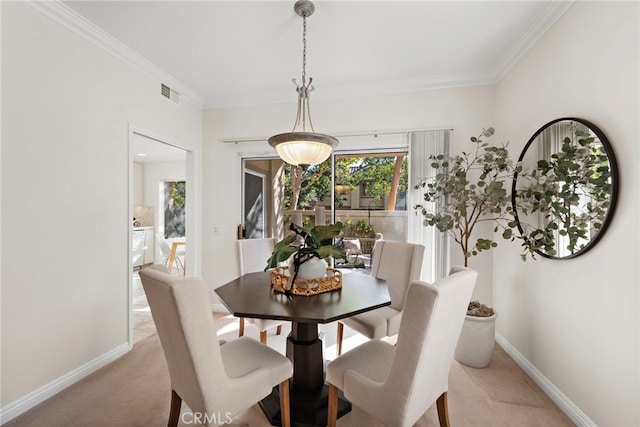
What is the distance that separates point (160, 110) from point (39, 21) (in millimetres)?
1132

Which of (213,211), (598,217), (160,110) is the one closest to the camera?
(598,217)

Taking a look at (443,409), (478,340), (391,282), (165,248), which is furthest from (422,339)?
(165,248)

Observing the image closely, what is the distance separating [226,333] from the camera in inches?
119

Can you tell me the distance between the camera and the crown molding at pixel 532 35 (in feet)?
6.39

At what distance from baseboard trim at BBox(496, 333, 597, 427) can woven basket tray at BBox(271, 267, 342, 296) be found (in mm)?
1590

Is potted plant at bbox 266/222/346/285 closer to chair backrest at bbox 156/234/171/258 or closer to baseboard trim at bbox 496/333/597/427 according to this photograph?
baseboard trim at bbox 496/333/597/427

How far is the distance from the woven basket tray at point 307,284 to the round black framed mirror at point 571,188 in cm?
142

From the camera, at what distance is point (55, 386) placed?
2.02 metres

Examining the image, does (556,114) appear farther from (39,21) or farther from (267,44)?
(39,21)

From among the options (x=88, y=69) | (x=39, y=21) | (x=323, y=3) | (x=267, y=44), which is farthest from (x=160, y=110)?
(x=323, y=3)

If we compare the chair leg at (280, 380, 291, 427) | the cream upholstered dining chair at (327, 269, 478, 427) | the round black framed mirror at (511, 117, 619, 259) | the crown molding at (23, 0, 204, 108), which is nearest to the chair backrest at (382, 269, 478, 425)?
the cream upholstered dining chair at (327, 269, 478, 427)

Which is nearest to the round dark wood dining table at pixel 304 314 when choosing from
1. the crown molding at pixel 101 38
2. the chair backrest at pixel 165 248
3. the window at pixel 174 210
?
the crown molding at pixel 101 38

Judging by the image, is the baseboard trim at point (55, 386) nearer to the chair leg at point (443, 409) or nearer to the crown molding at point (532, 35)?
the chair leg at point (443, 409)

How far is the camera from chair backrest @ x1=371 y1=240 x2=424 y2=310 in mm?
2418
